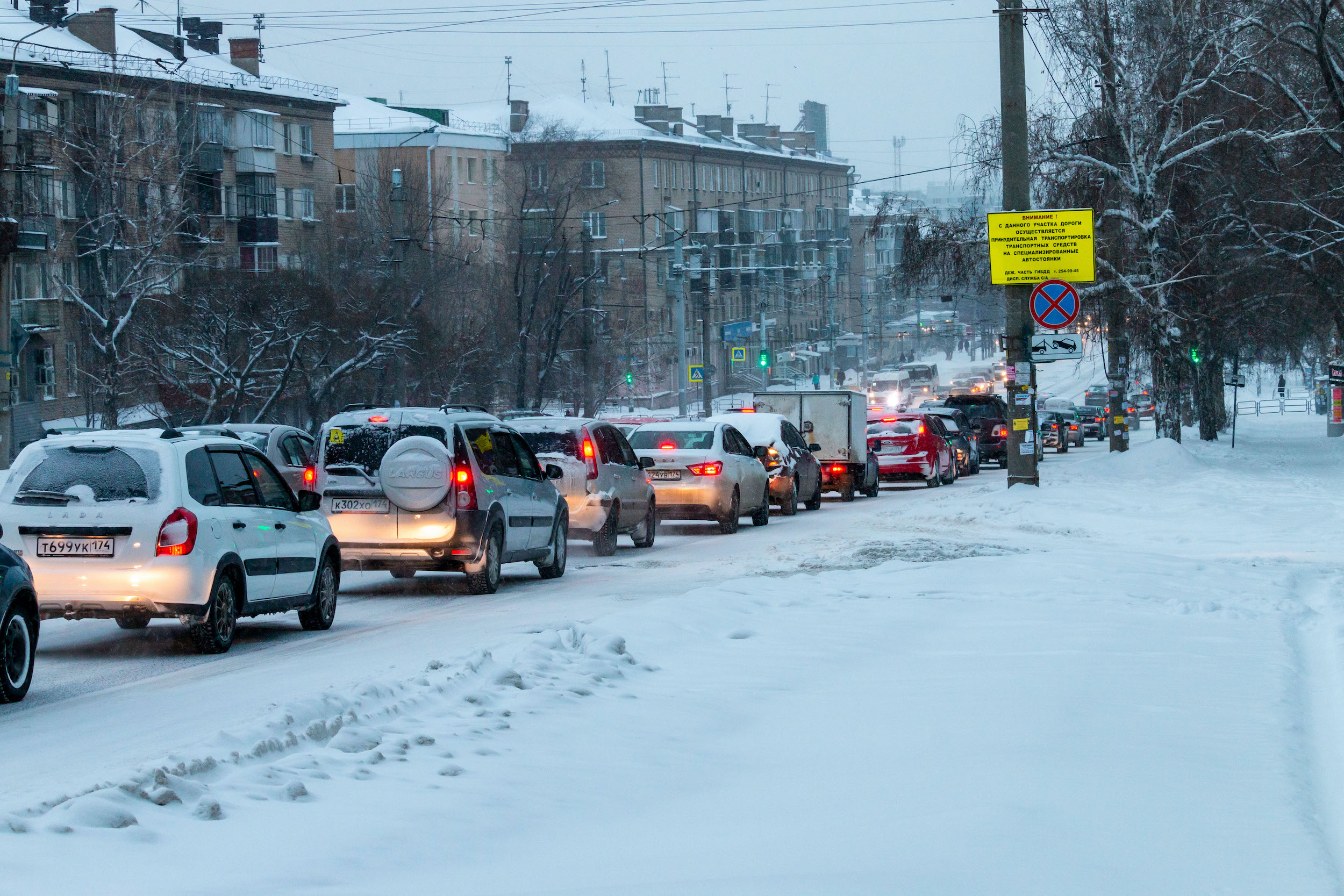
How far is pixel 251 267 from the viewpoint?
6906 centimetres

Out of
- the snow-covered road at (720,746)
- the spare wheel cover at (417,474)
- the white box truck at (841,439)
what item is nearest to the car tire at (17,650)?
the snow-covered road at (720,746)

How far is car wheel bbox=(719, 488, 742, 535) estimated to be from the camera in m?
23.3

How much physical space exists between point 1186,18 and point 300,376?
28225 mm

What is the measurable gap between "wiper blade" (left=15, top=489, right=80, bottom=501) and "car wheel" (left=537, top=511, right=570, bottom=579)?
6821 millimetres

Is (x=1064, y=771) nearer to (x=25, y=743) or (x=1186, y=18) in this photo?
(x=25, y=743)

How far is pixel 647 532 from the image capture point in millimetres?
21234

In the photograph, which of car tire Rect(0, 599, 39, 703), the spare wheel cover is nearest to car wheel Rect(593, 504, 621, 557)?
the spare wheel cover

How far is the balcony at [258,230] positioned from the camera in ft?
226

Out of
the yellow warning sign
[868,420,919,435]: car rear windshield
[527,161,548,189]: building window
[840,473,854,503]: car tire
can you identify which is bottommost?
[840,473,854,503]: car tire

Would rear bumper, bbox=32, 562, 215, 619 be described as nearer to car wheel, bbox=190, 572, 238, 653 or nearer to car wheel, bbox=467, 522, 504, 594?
car wheel, bbox=190, 572, 238, 653

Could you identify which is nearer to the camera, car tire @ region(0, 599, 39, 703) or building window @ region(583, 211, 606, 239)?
car tire @ region(0, 599, 39, 703)

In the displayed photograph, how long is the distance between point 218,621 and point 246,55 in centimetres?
6709

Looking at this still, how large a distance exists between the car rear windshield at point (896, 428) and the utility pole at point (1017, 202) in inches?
345

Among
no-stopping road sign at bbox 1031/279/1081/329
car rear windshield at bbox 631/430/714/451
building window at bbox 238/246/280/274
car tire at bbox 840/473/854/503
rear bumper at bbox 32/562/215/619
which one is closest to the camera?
rear bumper at bbox 32/562/215/619
